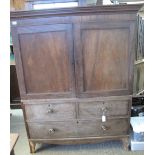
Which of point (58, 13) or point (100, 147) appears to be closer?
point (58, 13)

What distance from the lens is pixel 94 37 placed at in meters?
1.58

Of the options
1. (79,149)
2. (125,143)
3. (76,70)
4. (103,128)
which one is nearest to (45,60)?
(76,70)

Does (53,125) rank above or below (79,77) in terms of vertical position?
below

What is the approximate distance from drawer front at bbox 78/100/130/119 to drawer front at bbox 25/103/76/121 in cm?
10

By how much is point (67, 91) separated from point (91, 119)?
36 centimetres

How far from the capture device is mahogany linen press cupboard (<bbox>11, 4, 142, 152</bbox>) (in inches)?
60.7

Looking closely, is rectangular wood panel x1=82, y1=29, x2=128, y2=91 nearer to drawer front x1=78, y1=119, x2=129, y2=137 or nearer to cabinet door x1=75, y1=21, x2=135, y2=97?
cabinet door x1=75, y1=21, x2=135, y2=97

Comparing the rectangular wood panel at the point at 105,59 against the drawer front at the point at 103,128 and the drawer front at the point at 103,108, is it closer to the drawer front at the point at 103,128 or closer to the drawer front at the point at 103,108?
the drawer front at the point at 103,108

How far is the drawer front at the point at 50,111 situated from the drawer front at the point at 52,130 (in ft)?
0.22

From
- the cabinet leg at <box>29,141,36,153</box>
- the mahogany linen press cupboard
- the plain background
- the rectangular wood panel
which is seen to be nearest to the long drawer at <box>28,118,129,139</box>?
the mahogany linen press cupboard
